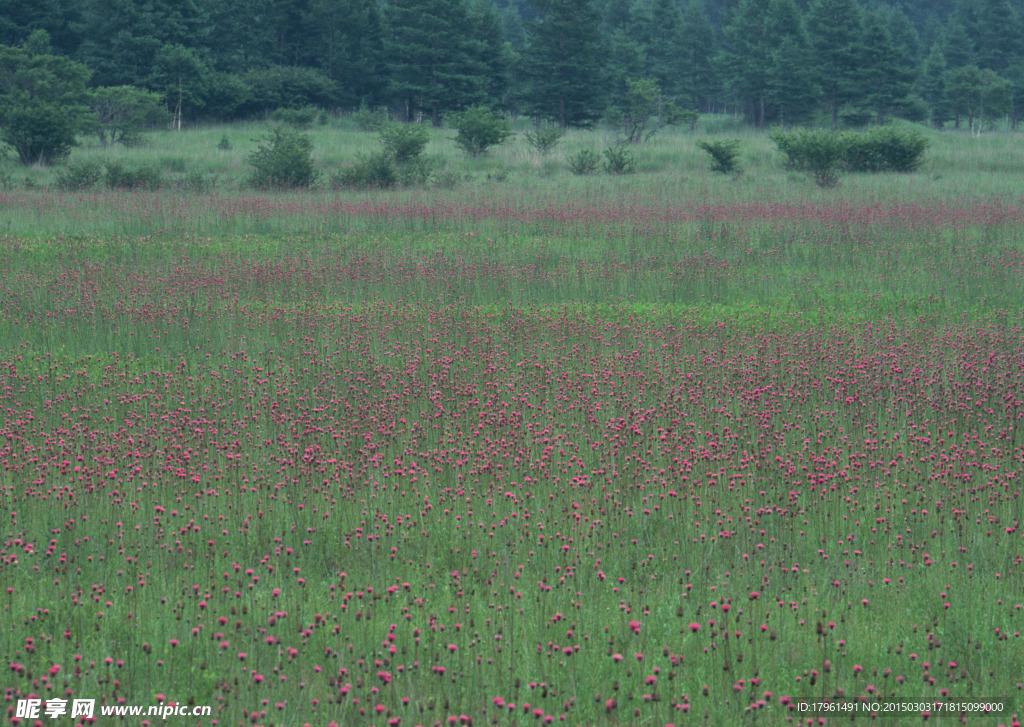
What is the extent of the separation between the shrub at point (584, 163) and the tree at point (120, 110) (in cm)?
1707

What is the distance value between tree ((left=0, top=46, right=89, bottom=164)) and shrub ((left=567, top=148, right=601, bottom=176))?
52.7 ft

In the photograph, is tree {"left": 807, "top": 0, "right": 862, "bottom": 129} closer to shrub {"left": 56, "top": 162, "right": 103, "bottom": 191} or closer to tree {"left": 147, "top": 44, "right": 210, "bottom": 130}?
tree {"left": 147, "top": 44, "right": 210, "bottom": 130}

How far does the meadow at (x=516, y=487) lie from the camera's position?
4.06 m

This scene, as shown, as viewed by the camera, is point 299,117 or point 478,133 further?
point 299,117

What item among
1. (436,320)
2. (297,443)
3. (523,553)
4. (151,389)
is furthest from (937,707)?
(436,320)

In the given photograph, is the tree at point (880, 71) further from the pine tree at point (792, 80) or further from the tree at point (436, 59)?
the tree at point (436, 59)

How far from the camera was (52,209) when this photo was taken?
20078 millimetres

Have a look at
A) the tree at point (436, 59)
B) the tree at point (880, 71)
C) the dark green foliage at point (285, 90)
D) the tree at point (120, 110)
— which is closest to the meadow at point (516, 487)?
the tree at point (120, 110)

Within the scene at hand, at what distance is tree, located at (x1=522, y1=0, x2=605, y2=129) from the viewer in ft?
176

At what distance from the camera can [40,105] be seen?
3142 centimetres

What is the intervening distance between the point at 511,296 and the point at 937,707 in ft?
30.1

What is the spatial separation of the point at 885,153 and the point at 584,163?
382 inches

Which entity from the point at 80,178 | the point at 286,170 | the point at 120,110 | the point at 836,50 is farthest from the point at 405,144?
the point at 836,50

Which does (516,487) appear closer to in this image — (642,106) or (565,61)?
(642,106)
